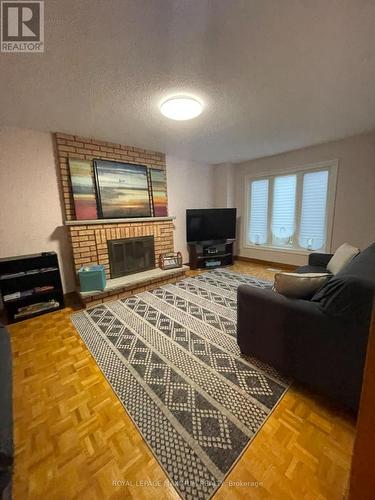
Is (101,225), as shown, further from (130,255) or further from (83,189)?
(130,255)

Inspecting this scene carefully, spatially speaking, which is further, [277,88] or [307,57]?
[277,88]

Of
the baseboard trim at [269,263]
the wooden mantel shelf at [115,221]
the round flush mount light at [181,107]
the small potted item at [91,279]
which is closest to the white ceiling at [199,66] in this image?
the round flush mount light at [181,107]

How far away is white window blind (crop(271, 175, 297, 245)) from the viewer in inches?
162

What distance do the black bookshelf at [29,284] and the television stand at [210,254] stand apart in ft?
8.39

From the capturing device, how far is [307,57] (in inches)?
59.2

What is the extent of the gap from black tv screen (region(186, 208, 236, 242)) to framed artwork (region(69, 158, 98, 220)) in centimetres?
186

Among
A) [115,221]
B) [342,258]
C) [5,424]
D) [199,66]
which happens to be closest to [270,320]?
[5,424]

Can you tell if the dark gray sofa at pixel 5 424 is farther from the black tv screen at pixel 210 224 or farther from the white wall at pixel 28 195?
the black tv screen at pixel 210 224

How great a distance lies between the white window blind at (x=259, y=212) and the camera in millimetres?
4547

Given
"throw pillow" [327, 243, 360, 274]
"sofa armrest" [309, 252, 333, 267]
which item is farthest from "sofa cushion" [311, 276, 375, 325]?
"sofa armrest" [309, 252, 333, 267]

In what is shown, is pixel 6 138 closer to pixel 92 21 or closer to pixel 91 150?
pixel 91 150

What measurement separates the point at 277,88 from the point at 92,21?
5.18 feet

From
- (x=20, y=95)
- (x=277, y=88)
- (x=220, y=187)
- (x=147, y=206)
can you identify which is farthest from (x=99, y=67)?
(x=220, y=187)

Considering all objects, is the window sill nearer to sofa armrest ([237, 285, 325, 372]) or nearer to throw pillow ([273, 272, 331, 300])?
throw pillow ([273, 272, 331, 300])
